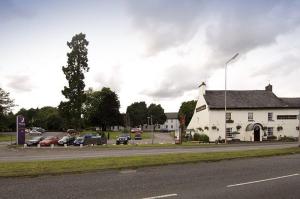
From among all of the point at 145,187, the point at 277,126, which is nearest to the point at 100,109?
the point at 277,126

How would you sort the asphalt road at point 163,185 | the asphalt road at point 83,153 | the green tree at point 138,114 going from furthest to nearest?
the green tree at point 138,114 → the asphalt road at point 83,153 → the asphalt road at point 163,185

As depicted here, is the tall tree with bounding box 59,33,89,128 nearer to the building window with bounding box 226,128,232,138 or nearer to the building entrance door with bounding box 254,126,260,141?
the building window with bounding box 226,128,232,138

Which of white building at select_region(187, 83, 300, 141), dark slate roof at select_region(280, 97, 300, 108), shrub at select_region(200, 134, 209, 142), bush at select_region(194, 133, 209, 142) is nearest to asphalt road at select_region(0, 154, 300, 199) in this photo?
shrub at select_region(200, 134, 209, 142)

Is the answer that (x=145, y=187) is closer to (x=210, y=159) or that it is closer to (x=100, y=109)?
(x=210, y=159)

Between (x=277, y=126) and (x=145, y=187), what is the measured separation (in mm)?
61615

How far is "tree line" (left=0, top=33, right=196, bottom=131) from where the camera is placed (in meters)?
70.7

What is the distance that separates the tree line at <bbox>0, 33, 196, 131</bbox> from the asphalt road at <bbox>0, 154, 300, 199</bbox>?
2169 inches

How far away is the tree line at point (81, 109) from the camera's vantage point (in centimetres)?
7069

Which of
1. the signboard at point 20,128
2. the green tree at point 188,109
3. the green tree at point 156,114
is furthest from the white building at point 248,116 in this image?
the green tree at point 156,114

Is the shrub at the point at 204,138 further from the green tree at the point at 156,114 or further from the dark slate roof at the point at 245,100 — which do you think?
the green tree at the point at 156,114

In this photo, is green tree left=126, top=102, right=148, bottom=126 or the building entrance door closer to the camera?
the building entrance door

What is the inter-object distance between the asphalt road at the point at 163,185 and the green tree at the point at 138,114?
170362mm

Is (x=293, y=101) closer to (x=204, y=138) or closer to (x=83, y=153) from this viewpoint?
(x=204, y=138)

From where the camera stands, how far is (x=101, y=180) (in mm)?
14164
